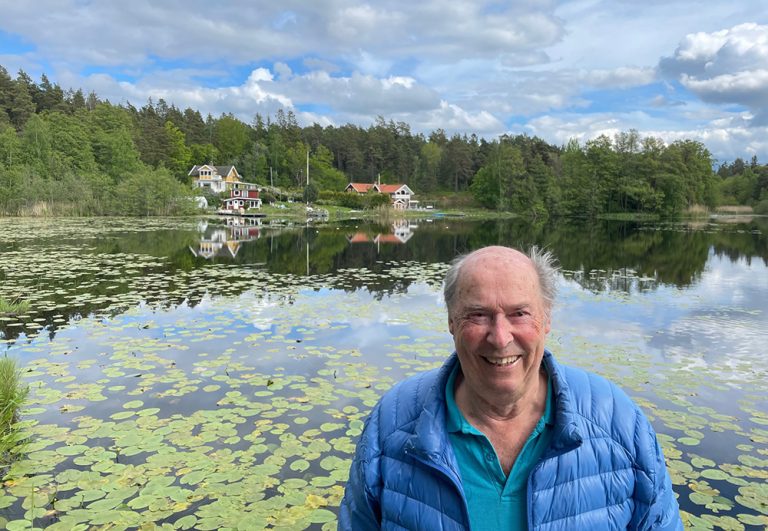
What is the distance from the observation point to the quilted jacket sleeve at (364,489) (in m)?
1.67

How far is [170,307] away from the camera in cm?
1038

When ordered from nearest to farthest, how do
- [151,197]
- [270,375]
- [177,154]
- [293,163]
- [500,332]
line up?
[500,332] → [270,375] → [151,197] → [177,154] → [293,163]

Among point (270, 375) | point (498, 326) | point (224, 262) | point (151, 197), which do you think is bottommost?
point (270, 375)

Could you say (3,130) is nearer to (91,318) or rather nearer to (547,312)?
(91,318)

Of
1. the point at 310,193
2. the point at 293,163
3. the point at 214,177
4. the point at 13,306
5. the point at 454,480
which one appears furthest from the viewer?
the point at 293,163

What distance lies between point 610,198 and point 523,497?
73.4 meters

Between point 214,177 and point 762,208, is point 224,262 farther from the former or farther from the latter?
point 762,208

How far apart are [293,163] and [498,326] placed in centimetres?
8664

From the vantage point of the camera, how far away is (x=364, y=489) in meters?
1.67

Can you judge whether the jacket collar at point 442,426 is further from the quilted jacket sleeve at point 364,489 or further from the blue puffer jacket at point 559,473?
the quilted jacket sleeve at point 364,489

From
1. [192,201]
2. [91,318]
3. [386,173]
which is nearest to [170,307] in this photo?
[91,318]

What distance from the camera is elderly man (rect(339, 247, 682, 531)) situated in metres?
1.56

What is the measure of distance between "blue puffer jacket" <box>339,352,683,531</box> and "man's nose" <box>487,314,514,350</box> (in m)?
0.23

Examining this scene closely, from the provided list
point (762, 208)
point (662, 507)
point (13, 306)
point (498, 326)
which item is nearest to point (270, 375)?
point (498, 326)
